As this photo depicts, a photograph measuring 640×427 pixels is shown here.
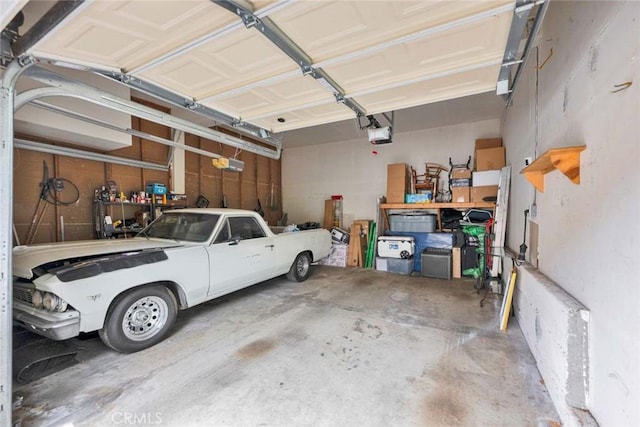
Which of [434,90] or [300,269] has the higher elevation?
[434,90]

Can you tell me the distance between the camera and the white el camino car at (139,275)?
212cm

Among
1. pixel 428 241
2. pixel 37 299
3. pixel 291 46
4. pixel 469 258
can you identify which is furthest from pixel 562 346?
pixel 428 241

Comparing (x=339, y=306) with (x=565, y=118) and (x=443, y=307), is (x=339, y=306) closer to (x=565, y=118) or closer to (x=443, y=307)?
(x=443, y=307)

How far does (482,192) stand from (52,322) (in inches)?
251

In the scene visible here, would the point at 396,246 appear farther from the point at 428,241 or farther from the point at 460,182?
the point at 460,182

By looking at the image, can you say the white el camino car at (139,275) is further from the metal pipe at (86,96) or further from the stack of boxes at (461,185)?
the stack of boxes at (461,185)

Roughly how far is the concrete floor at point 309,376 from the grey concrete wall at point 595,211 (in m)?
0.43

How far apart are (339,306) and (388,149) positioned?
467 centimetres

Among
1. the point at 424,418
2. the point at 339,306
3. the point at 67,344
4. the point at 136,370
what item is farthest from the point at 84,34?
the point at 339,306

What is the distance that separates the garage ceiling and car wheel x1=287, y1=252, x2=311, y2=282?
3.02 m

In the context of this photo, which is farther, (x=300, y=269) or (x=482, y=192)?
(x=482, y=192)

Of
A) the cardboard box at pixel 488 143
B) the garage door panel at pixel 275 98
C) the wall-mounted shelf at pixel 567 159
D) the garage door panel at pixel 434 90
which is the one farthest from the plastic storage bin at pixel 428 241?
the garage door panel at pixel 275 98

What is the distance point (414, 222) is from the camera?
5.89 metres

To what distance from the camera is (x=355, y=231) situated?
21.5 ft
